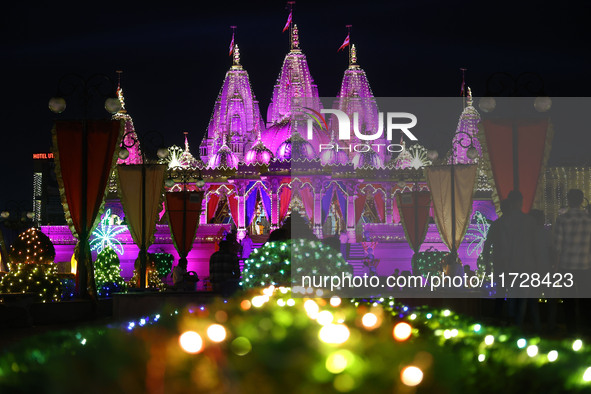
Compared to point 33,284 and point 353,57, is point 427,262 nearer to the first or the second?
point 33,284

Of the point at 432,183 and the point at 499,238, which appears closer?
the point at 499,238

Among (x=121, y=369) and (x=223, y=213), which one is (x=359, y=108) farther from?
(x=121, y=369)

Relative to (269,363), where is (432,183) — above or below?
above

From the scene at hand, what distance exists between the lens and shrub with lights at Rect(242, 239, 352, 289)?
40.7 feet

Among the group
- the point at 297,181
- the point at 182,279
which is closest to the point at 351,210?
the point at 297,181

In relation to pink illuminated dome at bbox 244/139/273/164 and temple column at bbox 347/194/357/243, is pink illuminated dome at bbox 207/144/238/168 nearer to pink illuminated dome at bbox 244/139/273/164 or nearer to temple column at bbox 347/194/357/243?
pink illuminated dome at bbox 244/139/273/164

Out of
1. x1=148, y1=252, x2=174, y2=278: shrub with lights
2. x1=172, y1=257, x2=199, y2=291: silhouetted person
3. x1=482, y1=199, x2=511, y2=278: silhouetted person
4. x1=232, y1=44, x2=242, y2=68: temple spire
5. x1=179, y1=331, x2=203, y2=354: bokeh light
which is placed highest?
x1=232, y1=44, x2=242, y2=68: temple spire

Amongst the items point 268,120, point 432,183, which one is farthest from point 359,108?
point 432,183

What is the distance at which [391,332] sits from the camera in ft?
14.5

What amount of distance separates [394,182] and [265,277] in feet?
104

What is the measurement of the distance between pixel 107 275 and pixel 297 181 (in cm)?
1873

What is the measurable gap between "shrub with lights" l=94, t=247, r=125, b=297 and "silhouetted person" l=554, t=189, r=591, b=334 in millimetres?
11630

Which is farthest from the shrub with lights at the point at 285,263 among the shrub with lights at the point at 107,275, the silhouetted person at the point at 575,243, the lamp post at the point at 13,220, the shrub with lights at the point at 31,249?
the lamp post at the point at 13,220

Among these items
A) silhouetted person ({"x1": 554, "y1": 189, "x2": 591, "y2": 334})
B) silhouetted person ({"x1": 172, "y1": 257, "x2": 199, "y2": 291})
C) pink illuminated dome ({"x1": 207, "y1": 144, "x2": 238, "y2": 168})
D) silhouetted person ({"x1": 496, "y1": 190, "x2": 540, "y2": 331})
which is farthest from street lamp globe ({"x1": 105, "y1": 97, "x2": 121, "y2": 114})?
pink illuminated dome ({"x1": 207, "y1": 144, "x2": 238, "y2": 168})
